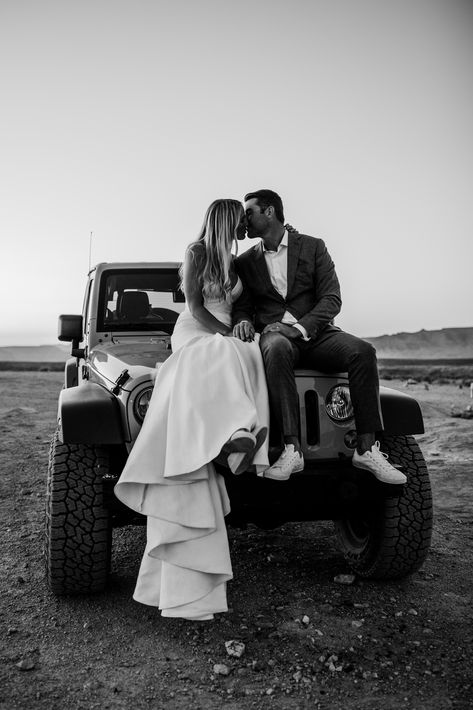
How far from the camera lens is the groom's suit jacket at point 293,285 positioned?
406cm

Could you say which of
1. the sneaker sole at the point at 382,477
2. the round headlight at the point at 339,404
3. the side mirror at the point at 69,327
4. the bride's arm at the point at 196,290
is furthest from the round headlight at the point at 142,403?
the side mirror at the point at 69,327

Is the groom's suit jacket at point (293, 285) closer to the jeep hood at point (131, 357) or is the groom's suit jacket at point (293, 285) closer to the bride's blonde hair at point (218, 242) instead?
the bride's blonde hair at point (218, 242)

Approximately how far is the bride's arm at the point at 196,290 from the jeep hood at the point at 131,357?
324 millimetres

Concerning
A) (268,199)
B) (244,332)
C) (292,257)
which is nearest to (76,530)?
(244,332)

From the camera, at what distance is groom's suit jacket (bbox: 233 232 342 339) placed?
4062 millimetres

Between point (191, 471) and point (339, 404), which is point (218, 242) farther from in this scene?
point (191, 471)

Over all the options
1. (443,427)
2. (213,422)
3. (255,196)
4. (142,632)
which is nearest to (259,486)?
(213,422)

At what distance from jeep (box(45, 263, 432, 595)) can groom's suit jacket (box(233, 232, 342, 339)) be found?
62 cm

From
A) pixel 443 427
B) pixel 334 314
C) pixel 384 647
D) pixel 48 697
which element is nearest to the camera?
pixel 48 697

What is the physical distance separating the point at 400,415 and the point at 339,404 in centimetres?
42

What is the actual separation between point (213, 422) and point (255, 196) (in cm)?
174

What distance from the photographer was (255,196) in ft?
13.6

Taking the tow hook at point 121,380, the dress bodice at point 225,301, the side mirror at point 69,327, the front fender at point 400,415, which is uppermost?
the dress bodice at point 225,301

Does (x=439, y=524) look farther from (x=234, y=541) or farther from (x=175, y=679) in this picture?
(x=175, y=679)
